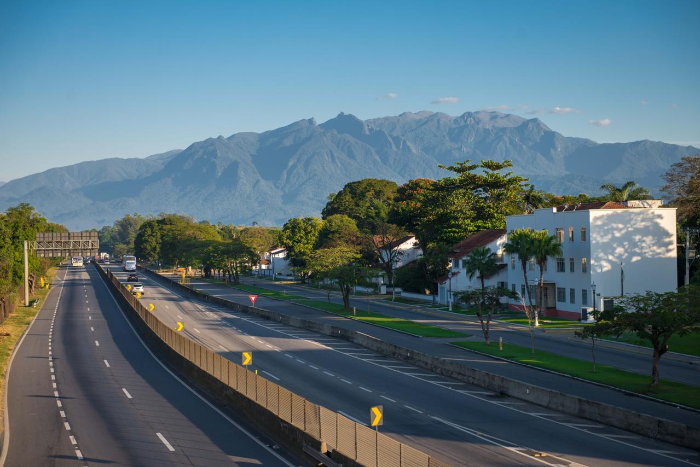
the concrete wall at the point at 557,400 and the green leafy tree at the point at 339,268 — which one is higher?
the green leafy tree at the point at 339,268

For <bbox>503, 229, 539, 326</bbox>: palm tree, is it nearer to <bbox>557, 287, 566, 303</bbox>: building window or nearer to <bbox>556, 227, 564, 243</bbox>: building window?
<bbox>556, 227, 564, 243</bbox>: building window

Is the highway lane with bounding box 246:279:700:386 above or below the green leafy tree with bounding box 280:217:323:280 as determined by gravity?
below

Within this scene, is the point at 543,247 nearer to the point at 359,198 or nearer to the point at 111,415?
the point at 111,415

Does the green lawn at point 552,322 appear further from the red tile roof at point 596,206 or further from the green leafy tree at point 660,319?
the green leafy tree at point 660,319

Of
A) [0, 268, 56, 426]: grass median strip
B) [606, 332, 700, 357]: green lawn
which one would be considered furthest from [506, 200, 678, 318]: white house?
[0, 268, 56, 426]: grass median strip

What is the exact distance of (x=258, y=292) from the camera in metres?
107

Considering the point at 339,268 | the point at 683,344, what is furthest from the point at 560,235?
the point at 339,268

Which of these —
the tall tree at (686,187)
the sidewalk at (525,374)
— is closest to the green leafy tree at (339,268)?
the sidewalk at (525,374)

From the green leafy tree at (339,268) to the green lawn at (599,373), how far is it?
26.7 metres

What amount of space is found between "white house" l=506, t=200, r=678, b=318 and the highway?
24.0 m

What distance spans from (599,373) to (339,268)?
1624 inches

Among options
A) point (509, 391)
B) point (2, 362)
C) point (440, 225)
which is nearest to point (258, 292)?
point (440, 225)

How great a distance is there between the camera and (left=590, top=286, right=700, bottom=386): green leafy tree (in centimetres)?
3278

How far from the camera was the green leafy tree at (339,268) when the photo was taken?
7688cm
